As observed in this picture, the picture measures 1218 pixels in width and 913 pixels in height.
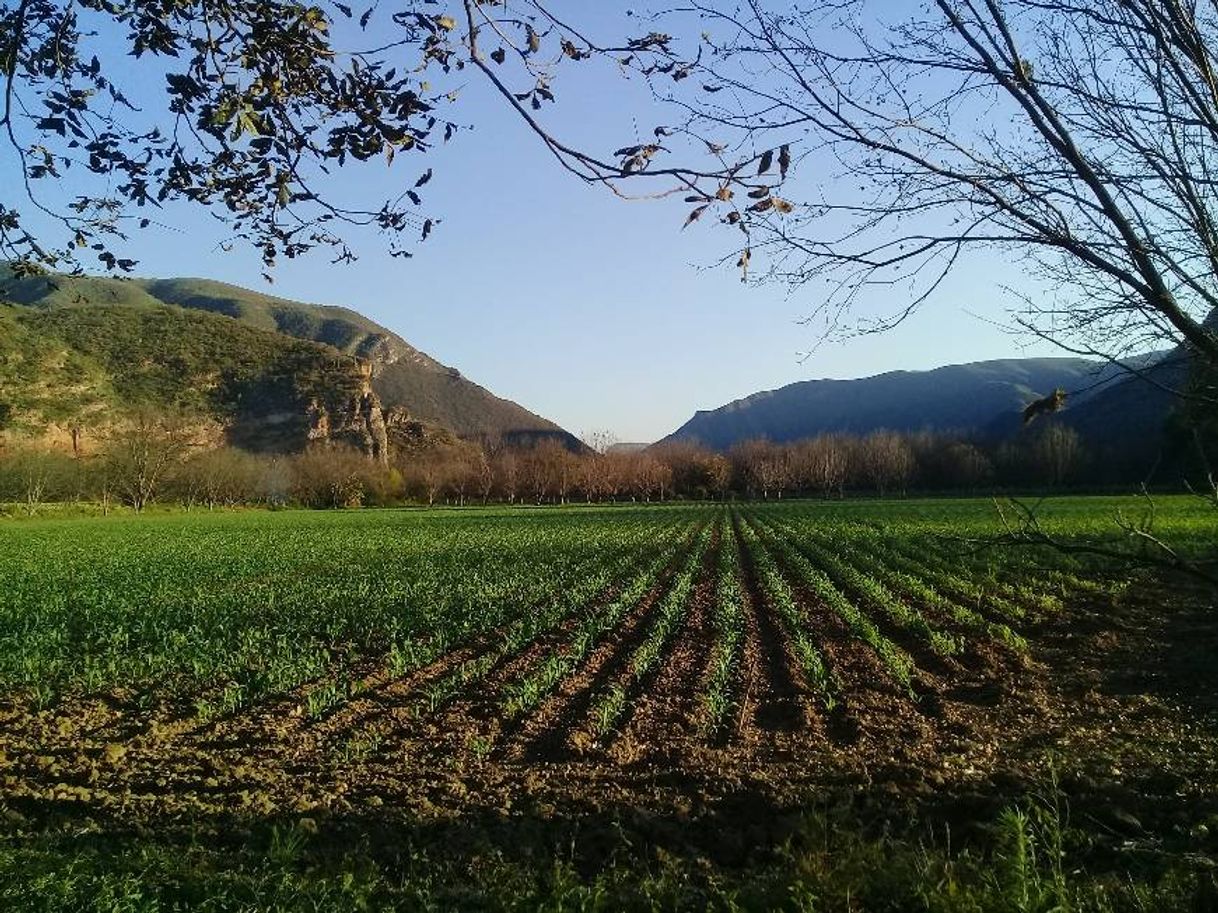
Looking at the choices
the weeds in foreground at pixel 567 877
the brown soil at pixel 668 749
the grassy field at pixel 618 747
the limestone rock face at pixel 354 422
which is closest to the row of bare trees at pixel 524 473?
the limestone rock face at pixel 354 422

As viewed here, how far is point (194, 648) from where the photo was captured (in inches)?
507

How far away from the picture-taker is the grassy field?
4.65 m

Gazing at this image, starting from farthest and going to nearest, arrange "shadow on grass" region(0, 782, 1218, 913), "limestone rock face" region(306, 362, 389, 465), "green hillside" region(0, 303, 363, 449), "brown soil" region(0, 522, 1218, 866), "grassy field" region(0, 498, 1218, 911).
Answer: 1. "limestone rock face" region(306, 362, 389, 465)
2. "green hillside" region(0, 303, 363, 449)
3. "brown soil" region(0, 522, 1218, 866)
4. "grassy field" region(0, 498, 1218, 911)
5. "shadow on grass" region(0, 782, 1218, 913)

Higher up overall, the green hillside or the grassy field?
the green hillside

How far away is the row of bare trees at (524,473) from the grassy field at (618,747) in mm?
70675

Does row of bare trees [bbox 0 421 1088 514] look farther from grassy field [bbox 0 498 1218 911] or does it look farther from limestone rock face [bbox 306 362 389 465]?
grassy field [bbox 0 498 1218 911]

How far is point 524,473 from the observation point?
121312mm

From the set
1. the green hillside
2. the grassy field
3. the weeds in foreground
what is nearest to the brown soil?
the grassy field

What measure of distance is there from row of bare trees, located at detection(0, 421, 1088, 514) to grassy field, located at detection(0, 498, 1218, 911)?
232 feet

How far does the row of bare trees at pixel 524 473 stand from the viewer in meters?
80.3

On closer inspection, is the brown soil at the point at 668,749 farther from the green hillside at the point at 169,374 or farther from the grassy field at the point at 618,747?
the green hillside at the point at 169,374

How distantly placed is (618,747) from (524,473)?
114088 mm

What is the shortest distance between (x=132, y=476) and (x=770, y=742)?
3424 inches

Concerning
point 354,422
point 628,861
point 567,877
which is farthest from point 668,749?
point 354,422
